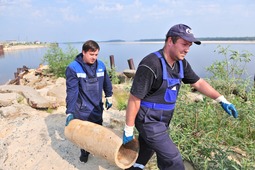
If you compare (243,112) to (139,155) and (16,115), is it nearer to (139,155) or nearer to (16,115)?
(139,155)

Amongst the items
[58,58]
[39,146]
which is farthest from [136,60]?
[39,146]

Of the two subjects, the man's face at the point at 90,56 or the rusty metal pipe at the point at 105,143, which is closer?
the rusty metal pipe at the point at 105,143

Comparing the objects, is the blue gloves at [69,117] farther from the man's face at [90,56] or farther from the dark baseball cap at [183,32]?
the dark baseball cap at [183,32]

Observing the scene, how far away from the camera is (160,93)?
2414 millimetres

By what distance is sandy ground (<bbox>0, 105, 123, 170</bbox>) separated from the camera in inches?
146

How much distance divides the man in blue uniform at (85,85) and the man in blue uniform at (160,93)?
3.59ft

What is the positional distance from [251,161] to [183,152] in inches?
27.5

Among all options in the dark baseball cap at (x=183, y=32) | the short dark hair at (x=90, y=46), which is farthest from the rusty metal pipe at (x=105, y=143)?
the dark baseball cap at (x=183, y=32)

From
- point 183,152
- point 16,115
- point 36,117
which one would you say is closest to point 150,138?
point 183,152

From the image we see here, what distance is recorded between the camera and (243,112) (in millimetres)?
3367

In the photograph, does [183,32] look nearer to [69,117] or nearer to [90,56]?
[90,56]

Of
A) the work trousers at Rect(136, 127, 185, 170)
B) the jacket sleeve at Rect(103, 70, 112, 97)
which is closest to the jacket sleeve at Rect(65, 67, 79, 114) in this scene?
the jacket sleeve at Rect(103, 70, 112, 97)

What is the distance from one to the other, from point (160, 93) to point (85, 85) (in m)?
1.35

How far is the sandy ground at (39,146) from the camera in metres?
3.70
